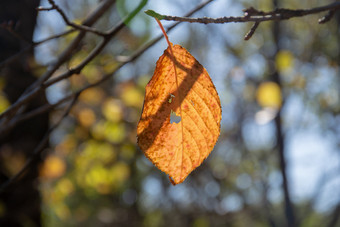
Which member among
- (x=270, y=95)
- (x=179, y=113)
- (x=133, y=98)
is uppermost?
(x=179, y=113)

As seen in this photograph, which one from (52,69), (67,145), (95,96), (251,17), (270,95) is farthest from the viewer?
(95,96)

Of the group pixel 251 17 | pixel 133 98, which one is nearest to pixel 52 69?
pixel 251 17

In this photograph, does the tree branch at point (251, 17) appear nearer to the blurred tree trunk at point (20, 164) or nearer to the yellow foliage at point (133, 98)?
the blurred tree trunk at point (20, 164)

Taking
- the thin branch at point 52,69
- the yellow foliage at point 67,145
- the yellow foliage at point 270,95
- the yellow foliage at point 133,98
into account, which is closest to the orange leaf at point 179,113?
the thin branch at point 52,69

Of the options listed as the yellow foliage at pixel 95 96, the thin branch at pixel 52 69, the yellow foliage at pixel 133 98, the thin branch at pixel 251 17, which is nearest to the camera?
the thin branch at pixel 251 17

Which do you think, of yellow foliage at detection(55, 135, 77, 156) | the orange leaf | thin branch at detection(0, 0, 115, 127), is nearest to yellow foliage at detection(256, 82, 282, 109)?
thin branch at detection(0, 0, 115, 127)

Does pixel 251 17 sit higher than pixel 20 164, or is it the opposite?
pixel 251 17

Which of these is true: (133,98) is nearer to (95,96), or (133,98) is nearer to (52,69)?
(95,96)

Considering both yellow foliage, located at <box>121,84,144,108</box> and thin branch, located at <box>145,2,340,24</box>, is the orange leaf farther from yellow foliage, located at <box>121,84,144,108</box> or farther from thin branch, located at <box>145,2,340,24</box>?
yellow foliage, located at <box>121,84,144,108</box>

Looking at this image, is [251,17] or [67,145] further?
[67,145]
